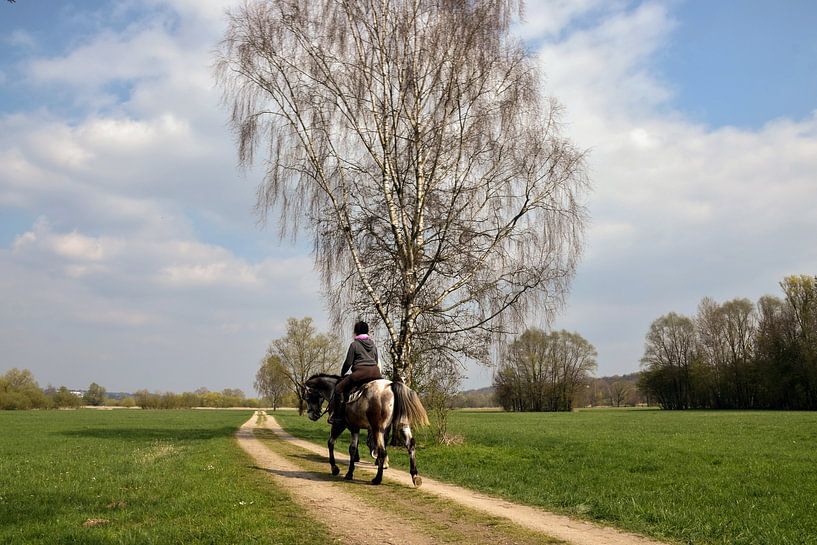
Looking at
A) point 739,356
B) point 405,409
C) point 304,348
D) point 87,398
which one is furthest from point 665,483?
point 87,398

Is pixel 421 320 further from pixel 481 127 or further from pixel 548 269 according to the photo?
pixel 481 127

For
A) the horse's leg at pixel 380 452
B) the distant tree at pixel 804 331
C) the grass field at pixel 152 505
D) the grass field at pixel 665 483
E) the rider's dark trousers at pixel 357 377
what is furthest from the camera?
the distant tree at pixel 804 331

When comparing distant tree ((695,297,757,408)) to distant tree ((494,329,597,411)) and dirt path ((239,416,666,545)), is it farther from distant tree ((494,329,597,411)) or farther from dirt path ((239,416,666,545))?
dirt path ((239,416,666,545))

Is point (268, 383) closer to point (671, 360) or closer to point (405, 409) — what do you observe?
point (671, 360)

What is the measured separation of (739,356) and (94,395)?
145m

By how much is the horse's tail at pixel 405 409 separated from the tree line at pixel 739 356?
7982cm

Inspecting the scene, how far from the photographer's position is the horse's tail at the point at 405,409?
36.2ft

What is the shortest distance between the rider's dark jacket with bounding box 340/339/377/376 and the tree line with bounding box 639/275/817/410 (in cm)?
8008

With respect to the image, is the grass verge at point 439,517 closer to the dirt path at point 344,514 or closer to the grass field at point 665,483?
the dirt path at point 344,514

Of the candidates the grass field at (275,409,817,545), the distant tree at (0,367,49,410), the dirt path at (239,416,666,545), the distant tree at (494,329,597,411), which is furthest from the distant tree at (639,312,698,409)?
the distant tree at (0,367,49,410)

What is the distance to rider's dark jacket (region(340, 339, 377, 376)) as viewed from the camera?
11750mm

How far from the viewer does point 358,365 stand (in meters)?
11.8

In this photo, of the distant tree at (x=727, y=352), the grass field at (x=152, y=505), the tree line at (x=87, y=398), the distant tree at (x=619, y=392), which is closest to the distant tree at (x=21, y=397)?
the tree line at (x=87, y=398)

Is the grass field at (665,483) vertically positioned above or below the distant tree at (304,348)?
below
